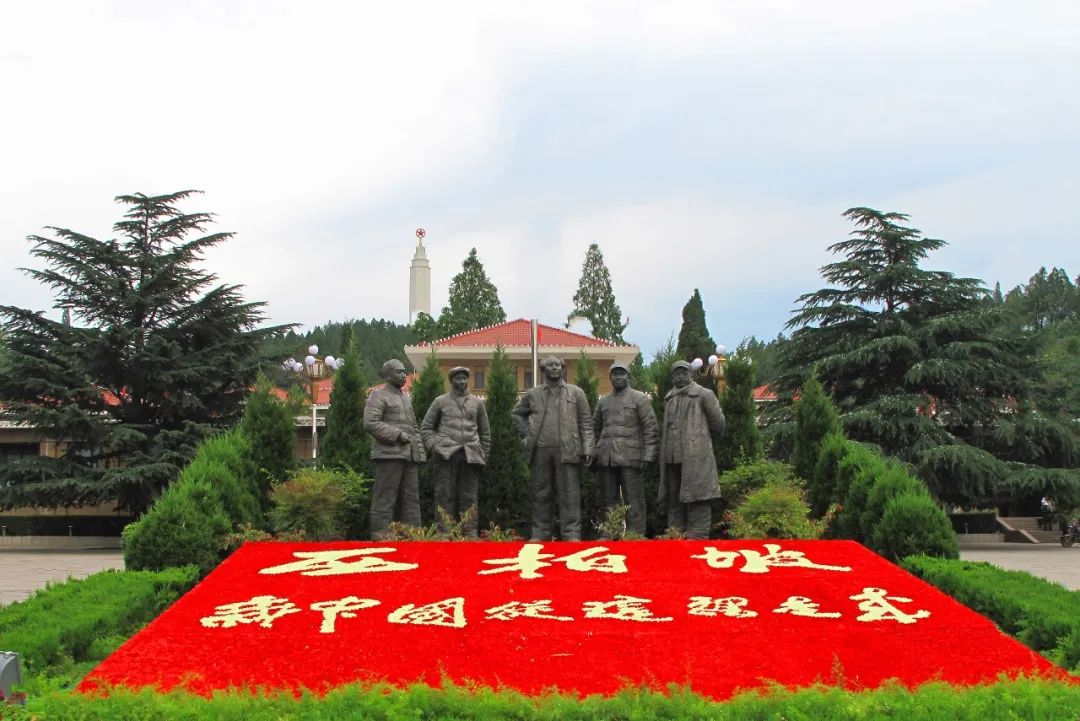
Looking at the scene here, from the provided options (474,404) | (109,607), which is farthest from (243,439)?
(109,607)

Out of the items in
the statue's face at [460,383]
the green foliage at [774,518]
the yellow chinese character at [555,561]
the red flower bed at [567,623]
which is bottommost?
the red flower bed at [567,623]

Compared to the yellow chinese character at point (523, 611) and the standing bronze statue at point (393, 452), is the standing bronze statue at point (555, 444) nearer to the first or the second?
the standing bronze statue at point (393, 452)

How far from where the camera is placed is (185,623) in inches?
234

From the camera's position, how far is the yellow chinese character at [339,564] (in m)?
7.27

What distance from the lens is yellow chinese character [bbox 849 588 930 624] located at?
19.8ft

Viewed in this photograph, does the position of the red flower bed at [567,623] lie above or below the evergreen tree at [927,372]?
below

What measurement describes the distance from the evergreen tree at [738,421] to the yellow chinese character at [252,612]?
6005 mm

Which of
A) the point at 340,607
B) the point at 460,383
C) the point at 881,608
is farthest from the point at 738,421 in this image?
the point at 340,607

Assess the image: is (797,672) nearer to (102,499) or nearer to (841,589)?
(841,589)

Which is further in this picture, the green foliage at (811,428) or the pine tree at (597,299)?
the pine tree at (597,299)

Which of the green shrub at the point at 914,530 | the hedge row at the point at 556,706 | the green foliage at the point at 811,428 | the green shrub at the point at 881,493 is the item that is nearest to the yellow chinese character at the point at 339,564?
the hedge row at the point at 556,706

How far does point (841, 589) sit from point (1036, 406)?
21893 mm

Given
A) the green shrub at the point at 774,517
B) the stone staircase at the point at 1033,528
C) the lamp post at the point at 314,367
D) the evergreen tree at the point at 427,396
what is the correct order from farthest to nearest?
1. the stone staircase at the point at 1033,528
2. the lamp post at the point at 314,367
3. the evergreen tree at the point at 427,396
4. the green shrub at the point at 774,517

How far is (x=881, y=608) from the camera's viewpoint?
6.26 meters
